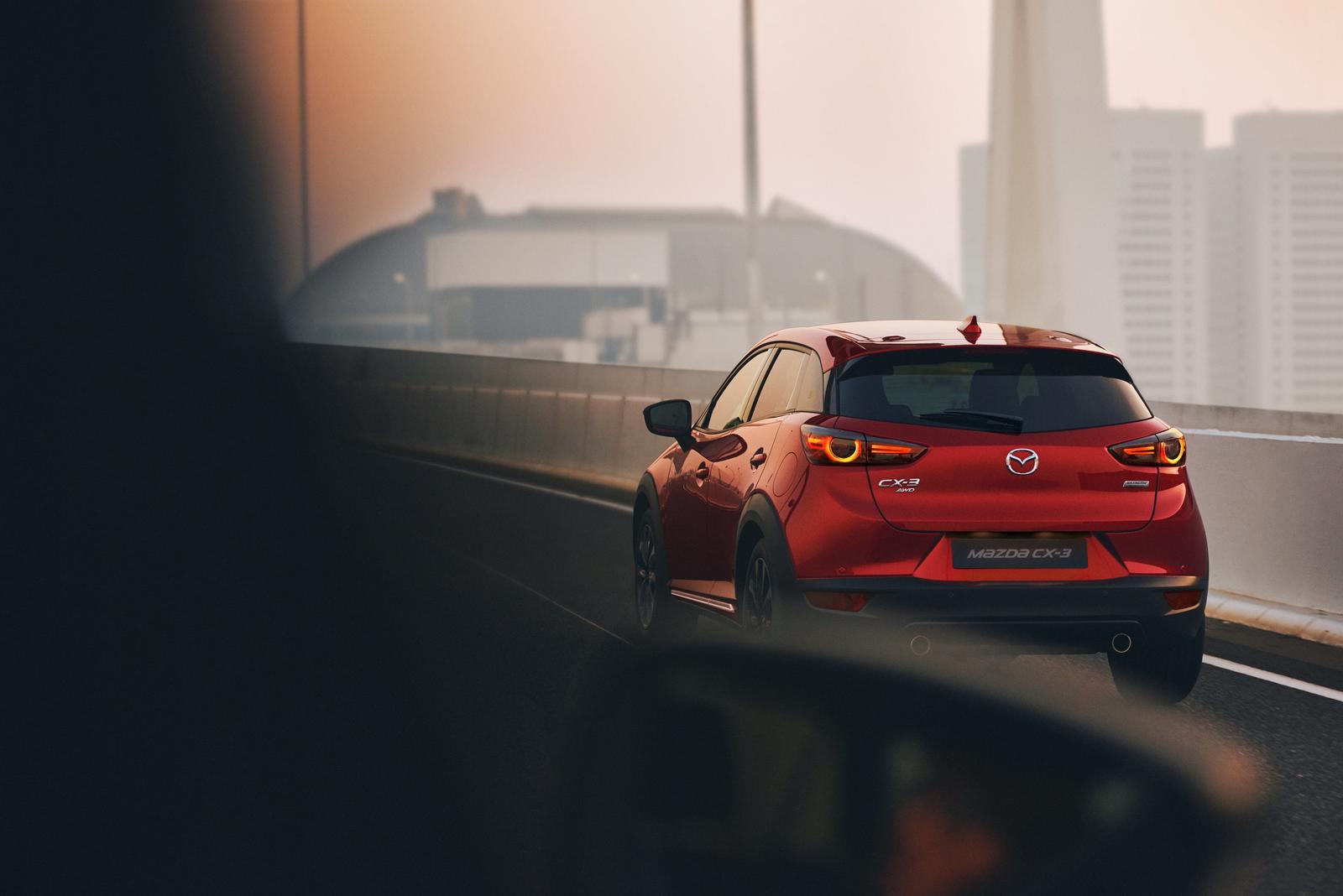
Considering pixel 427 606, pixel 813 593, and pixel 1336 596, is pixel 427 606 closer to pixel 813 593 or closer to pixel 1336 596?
pixel 813 593

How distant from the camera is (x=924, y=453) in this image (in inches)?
257

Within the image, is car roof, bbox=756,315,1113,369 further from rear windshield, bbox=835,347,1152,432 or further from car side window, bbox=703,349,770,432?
car side window, bbox=703,349,770,432

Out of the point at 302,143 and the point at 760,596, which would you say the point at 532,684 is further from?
the point at 302,143

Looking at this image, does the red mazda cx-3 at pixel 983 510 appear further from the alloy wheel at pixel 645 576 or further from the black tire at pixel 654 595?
the alloy wheel at pixel 645 576

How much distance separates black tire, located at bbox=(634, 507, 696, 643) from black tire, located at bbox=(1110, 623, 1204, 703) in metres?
2.17

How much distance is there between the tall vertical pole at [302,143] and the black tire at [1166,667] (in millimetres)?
42467

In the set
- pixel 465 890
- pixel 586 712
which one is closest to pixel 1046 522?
pixel 586 712

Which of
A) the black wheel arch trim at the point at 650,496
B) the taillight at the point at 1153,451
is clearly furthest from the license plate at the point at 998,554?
the black wheel arch trim at the point at 650,496

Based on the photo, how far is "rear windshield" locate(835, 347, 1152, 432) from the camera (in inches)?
263

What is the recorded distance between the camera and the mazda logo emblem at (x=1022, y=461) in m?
6.51

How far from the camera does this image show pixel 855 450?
6.59 metres

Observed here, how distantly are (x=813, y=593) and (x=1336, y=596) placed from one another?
3773mm

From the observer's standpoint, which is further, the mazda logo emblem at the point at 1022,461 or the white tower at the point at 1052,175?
the white tower at the point at 1052,175

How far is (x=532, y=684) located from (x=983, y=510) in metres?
2.21
